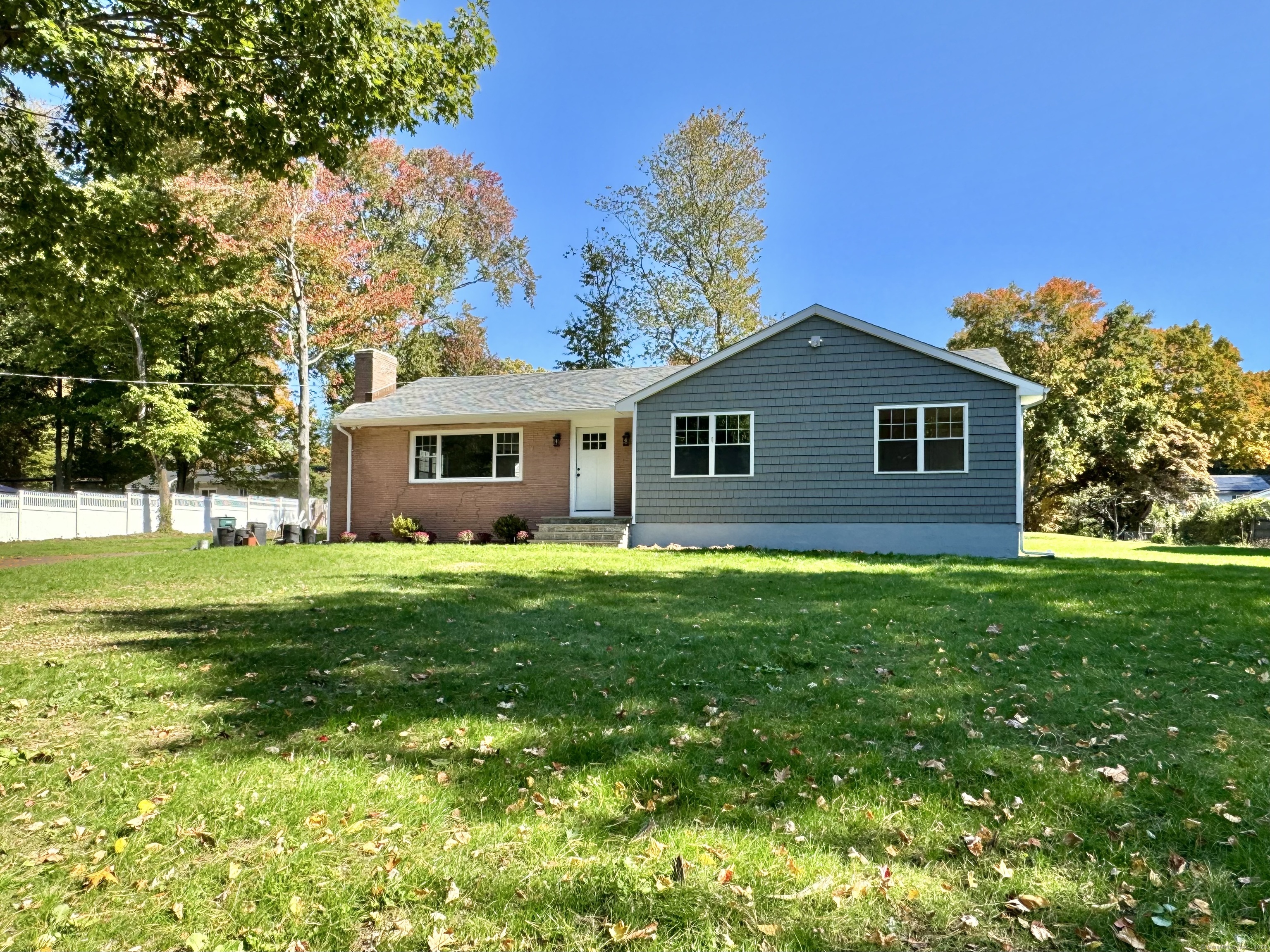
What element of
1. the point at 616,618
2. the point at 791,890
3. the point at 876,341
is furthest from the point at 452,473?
the point at 791,890

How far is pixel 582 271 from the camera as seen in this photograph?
33.1 metres

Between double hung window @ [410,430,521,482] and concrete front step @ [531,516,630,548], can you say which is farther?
double hung window @ [410,430,521,482]

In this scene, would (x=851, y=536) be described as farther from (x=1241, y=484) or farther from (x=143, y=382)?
(x=1241, y=484)

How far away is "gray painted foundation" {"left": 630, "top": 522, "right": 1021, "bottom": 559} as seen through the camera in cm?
1324

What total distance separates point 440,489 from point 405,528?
51.7 inches

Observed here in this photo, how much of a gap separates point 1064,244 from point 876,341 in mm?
18983

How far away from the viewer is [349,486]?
18.5m

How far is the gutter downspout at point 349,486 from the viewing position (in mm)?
18359

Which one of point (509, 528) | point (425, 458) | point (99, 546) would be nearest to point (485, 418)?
point (425, 458)

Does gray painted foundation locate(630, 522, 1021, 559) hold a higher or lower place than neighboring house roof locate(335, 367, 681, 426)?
lower

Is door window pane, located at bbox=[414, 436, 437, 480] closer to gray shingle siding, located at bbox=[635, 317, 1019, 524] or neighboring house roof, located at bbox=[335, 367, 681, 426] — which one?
neighboring house roof, located at bbox=[335, 367, 681, 426]

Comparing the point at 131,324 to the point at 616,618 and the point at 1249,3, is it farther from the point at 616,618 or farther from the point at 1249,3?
the point at 1249,3

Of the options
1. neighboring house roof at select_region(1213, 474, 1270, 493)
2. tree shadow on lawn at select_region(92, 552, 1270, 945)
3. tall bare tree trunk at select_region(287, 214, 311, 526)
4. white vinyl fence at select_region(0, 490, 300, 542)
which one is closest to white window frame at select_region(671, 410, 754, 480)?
tree shadow on lawn at select_region(92, 552, 1270, 945)

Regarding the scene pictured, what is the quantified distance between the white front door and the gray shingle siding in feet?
4.65
